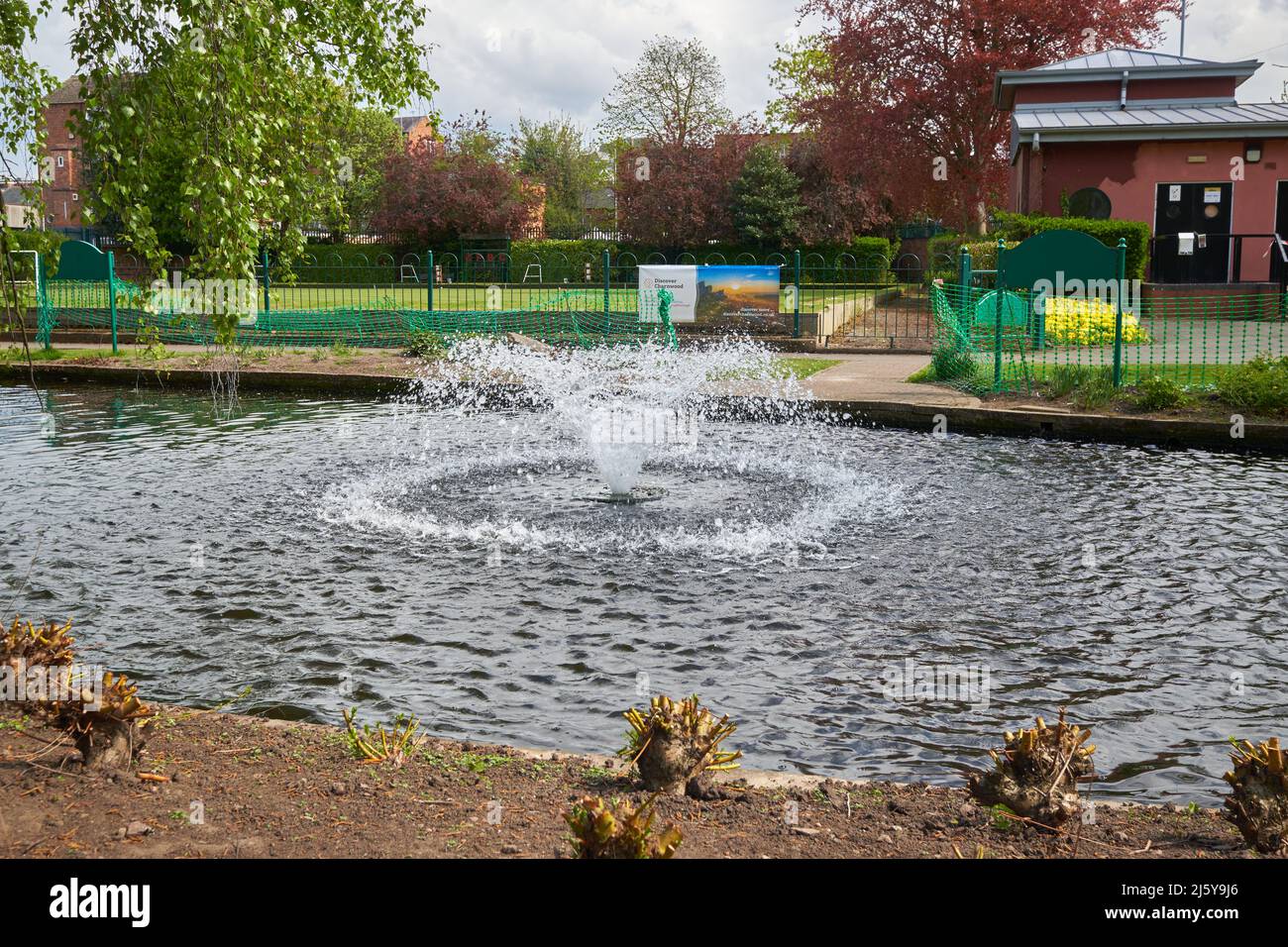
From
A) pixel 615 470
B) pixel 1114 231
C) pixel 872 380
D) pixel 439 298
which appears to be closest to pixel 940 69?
pixel 1114 231

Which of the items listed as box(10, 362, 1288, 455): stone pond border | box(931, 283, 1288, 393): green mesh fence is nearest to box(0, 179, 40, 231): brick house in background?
box(10, 362, 1288, 455): stone pond border

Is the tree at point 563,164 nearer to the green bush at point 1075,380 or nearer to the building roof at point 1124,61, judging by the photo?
the building roof at point 1124,61

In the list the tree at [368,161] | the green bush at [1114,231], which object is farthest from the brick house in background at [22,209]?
the tree at [368,161]

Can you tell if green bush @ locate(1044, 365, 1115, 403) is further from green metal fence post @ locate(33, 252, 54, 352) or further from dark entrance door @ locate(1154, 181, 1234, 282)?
green metal fence post @ locate(33, 252, 54, 352)

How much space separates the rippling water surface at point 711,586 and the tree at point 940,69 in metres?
24.6

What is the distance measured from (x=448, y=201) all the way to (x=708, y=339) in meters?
27.1

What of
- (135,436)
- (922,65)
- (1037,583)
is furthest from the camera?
(922,65)

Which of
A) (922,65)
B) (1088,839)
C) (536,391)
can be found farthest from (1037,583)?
(922,65)

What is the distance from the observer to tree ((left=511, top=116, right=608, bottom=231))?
6322 centimetres

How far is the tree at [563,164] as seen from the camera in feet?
207

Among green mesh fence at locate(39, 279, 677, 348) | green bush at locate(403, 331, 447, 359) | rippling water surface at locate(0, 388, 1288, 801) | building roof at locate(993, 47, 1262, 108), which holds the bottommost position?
rippling water surface at locate(0, 388, 1288, 801)

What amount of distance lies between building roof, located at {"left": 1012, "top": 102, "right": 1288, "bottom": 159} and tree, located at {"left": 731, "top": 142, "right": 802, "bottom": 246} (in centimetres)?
1389
